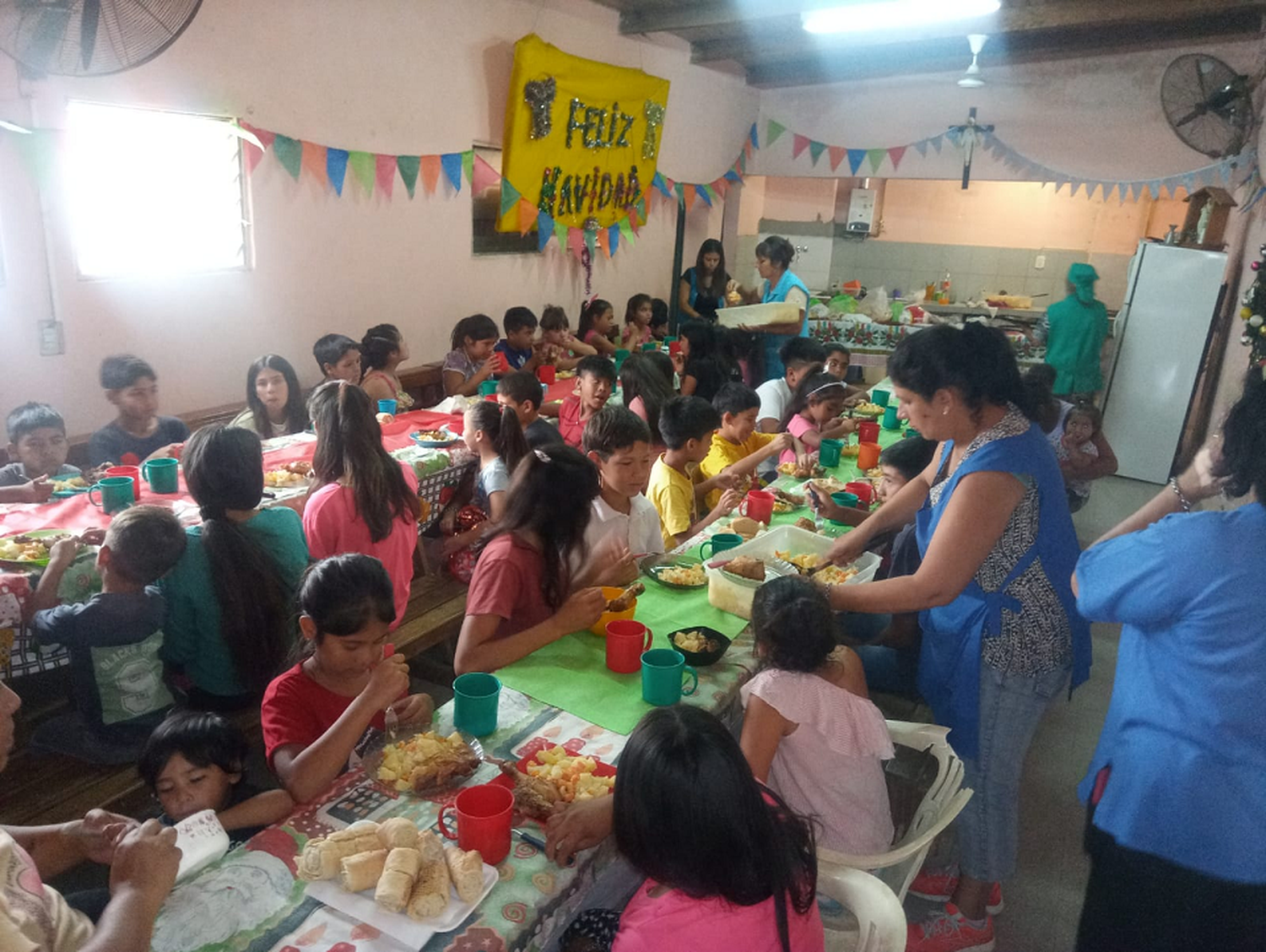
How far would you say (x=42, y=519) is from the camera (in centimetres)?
287

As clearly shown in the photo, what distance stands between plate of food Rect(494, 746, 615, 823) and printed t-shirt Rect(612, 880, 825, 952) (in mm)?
239

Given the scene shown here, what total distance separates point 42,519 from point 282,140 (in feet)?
8.90

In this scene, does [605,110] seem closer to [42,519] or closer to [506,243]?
[506,243]

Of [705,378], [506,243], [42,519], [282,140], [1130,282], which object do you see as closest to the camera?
[42,519]

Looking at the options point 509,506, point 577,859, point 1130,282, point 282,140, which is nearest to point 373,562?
point 509,506

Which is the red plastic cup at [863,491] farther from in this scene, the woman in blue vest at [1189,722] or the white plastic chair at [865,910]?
the white plastic chair at [865,910]

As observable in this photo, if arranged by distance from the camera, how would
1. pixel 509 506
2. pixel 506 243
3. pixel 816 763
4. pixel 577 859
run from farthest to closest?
pixel 506 243 → pixel 509 506 → pixel 816 763 → pixel 577 859

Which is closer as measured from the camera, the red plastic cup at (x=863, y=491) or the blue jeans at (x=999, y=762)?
the blue jeans at (x=999, y=762)

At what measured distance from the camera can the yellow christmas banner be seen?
6.05 m

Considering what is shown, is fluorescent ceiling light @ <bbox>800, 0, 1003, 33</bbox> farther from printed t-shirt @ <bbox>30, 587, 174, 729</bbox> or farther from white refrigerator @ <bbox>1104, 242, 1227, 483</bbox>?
printed t-shirt @ <bbox>30, 587, 174, 729</bbox>

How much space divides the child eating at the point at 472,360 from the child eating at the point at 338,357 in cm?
86

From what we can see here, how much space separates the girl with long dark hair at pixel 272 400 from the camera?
4.22 meters

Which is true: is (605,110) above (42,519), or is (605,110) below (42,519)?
above

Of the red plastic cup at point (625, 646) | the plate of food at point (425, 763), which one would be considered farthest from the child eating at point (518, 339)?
the plate of food at point (425, 763)
